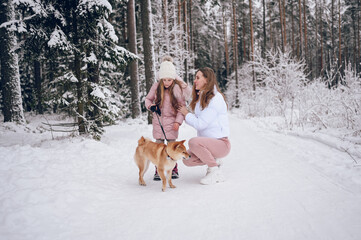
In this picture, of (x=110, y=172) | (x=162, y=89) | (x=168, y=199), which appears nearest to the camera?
(x=168, y=199)

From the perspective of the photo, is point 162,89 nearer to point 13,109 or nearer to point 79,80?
point 79,80

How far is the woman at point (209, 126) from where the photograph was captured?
3.54 meters

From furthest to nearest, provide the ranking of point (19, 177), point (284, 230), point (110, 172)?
point (110, 172) < point (19, 177) < point (284, 230)

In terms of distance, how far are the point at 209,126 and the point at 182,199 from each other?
136 cm

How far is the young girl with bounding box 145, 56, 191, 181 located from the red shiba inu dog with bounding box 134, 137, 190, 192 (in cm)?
44

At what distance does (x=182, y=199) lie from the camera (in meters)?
3.02

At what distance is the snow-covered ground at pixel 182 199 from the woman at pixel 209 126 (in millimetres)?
388

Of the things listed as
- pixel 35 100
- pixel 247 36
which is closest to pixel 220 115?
pixel 35 100

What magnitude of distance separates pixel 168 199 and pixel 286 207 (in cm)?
161

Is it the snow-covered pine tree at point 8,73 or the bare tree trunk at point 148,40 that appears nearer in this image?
the bare tree trunk at point 148,40

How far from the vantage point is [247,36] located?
3166 centimetres

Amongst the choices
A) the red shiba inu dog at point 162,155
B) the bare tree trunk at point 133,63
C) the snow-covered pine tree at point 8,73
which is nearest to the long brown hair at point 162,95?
the red shiba inu dog at point 162,155

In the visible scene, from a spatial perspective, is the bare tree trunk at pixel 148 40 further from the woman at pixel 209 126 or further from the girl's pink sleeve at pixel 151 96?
the woman at pixel 209 126

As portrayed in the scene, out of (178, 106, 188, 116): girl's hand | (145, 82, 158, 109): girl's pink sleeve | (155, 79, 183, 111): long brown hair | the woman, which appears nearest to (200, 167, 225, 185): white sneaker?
the woman
